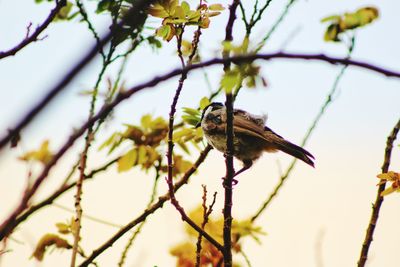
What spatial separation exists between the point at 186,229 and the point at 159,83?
111 inches

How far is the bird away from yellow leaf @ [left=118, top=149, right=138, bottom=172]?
2.89ft

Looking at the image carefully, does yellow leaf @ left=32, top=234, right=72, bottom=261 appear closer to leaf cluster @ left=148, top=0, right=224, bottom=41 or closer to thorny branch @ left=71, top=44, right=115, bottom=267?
thorny branch @ left=71, top=44, right=115, bottom=267

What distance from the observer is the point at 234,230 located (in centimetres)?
348

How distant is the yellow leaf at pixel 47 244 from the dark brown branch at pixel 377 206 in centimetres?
178

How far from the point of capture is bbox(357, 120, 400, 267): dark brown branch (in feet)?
8.26

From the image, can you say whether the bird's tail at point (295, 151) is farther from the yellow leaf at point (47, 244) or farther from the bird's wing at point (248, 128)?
the yellow leaf at point (47, 244)

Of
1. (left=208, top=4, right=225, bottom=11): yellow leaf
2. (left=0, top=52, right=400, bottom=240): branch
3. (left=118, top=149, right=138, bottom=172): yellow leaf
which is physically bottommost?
(left=0, top=52, right=400, bottom=240): branch

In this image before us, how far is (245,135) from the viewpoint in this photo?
15.9 feet

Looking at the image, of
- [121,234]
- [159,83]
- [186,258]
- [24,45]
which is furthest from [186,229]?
[159,83]

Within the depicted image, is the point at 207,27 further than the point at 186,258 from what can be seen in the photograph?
No

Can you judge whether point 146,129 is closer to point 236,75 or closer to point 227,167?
point 227,167

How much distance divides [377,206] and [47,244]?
6.53 ft

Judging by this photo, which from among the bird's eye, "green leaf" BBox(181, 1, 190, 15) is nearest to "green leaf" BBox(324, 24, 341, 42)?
"green leaf" BBox(181, 1, 190, 15)

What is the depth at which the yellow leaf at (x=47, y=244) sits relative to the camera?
3248 millimetres
